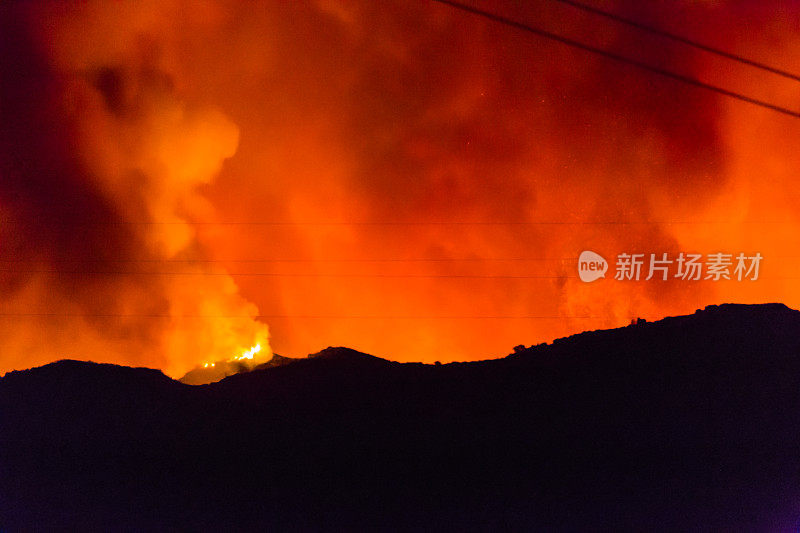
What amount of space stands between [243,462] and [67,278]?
157 inches

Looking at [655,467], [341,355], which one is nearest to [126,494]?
[341,355]

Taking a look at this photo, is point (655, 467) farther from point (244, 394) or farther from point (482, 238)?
point (244, 394)

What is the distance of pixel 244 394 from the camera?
5961mm

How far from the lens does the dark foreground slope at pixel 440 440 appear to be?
4.93 meters

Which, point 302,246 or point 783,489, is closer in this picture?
point 783,489

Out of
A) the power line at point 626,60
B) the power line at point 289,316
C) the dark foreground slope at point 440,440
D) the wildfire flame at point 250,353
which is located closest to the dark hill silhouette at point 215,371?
the wildfire flame at point 250,353

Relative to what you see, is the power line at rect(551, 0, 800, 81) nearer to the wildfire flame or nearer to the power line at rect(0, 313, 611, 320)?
the power line at rect(0, 313, 611, 320)

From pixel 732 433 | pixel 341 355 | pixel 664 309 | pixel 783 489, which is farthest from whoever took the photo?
pixel 664 309

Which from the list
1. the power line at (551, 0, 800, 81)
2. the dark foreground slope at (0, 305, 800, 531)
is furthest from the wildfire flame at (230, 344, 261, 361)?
the power line at (551, 0, 800, 81)

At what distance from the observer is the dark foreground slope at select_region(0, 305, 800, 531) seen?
4.93 metres

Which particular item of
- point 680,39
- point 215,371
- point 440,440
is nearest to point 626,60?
Result: point 680,39

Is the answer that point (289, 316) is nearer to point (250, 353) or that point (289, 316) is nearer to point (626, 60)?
point (250, 353)

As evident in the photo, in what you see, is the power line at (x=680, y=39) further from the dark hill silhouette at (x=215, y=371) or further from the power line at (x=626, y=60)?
the dark hill silhouette at (x=215, y=371)

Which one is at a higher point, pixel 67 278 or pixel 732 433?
pixel 67 278
